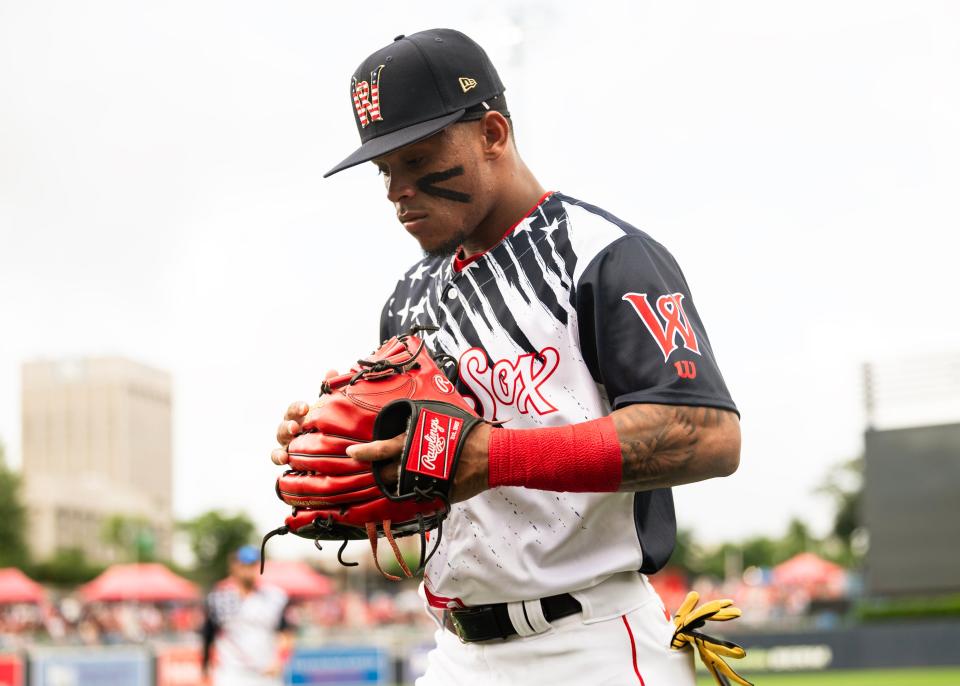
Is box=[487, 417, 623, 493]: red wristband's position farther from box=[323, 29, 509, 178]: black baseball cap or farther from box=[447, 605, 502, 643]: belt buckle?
box=[323, 29, 509, 178]: black baseball cap

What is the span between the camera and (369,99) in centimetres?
296

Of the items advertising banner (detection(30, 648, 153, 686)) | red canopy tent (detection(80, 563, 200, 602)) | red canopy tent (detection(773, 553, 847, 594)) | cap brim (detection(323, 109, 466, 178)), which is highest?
cap brim (detection(323, 109, 466, 178))

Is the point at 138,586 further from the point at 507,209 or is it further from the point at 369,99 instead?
the point at 369,99

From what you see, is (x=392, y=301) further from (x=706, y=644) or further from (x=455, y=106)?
(x=706, y=644)

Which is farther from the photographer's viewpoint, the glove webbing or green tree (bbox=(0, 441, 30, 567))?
green tree (bbox=(0, 441, 30, 567))

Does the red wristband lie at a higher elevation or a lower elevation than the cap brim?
lower

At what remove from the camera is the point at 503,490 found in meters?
2.97

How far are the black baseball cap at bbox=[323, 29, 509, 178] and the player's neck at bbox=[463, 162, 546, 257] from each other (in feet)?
0.71

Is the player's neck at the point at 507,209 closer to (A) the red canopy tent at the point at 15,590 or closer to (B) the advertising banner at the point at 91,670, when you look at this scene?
(B) the advertising banner at the point at 91,670

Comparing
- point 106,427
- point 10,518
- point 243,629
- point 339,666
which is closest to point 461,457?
point 243,629

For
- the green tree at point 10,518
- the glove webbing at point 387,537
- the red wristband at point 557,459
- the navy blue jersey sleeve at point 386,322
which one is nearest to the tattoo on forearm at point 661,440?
the red wristband at point 557,459

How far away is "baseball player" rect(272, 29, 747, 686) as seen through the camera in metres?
2.86

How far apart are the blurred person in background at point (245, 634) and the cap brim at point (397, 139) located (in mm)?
9230

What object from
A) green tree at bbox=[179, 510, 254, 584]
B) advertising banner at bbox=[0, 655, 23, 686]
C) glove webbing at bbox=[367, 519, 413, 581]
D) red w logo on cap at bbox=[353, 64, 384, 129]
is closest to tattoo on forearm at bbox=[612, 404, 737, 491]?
glove webbing at bbox=[367, 519, 413, 581]
